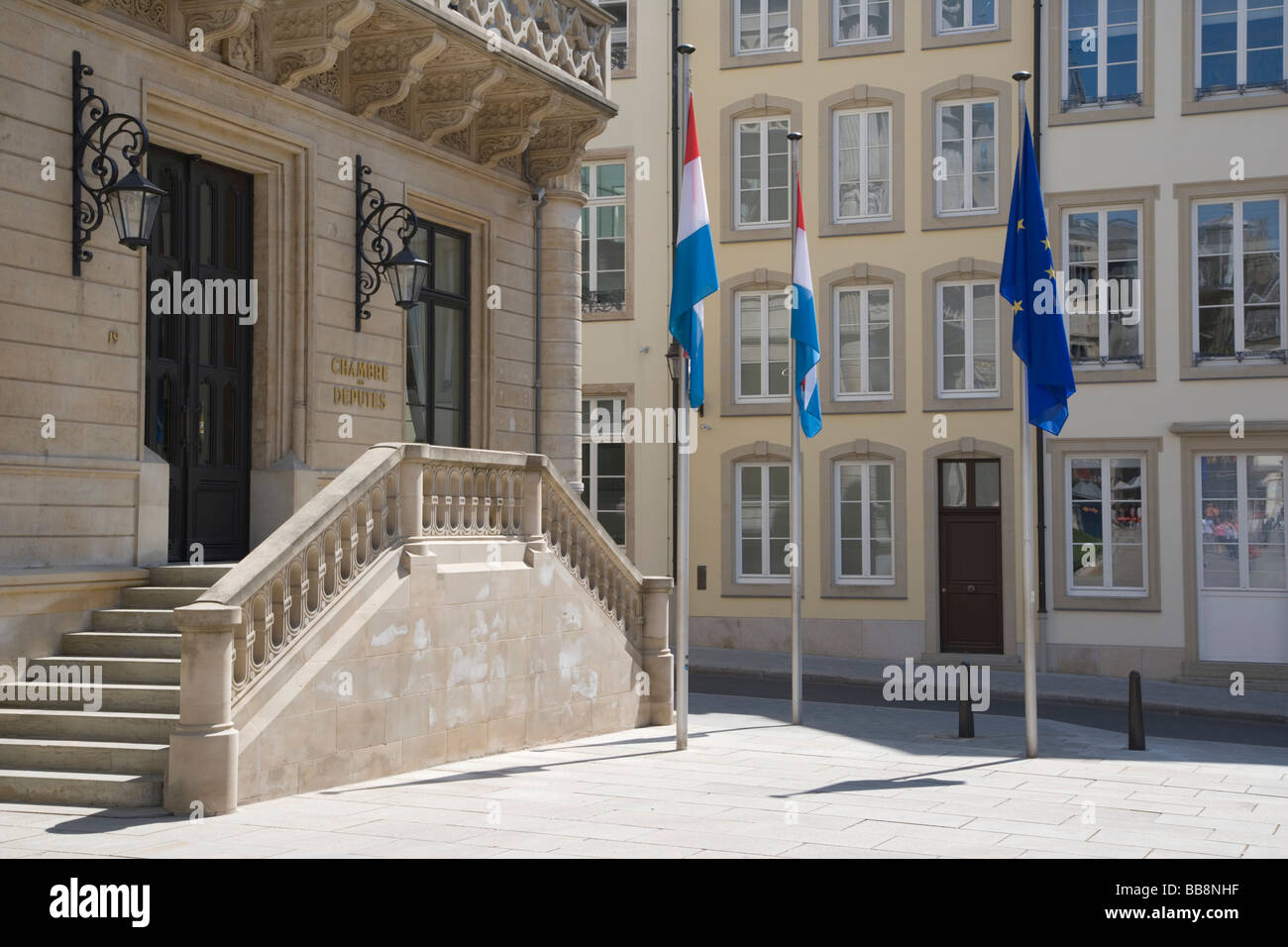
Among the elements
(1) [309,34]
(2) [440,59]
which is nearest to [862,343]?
(2) [440,59]

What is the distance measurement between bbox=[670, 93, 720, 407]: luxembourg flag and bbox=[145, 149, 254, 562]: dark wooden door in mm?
3875

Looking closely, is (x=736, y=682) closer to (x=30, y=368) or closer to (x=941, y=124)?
(x=941, y=124)

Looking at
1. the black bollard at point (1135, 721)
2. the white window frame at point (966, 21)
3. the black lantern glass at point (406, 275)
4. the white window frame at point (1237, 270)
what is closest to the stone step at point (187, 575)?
the black lantern glass at point (406, 275)

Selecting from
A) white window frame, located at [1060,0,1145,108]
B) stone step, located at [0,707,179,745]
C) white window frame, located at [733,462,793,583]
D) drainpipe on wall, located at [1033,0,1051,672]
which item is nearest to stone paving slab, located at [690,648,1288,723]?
drainpipe on wall, located at [1033,0,1051,672]

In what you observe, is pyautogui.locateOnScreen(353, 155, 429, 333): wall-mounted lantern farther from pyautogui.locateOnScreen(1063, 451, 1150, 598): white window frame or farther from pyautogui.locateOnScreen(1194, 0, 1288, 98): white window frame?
pyautogui.locateOnScreen(1194, 0, 1288, 98): white window frame

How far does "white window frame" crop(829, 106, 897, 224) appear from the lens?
27016mm

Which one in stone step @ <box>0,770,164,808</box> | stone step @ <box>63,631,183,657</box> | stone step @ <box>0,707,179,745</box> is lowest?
stone step @ <box>0,770,164,808</box>

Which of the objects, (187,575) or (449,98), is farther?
(449,98)

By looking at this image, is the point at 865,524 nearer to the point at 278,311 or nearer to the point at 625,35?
the point at 625,35

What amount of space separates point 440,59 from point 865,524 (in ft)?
47.1

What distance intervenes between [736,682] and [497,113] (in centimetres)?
1019

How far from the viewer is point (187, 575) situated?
38.3 ft

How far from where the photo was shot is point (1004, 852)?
836 centimetres
